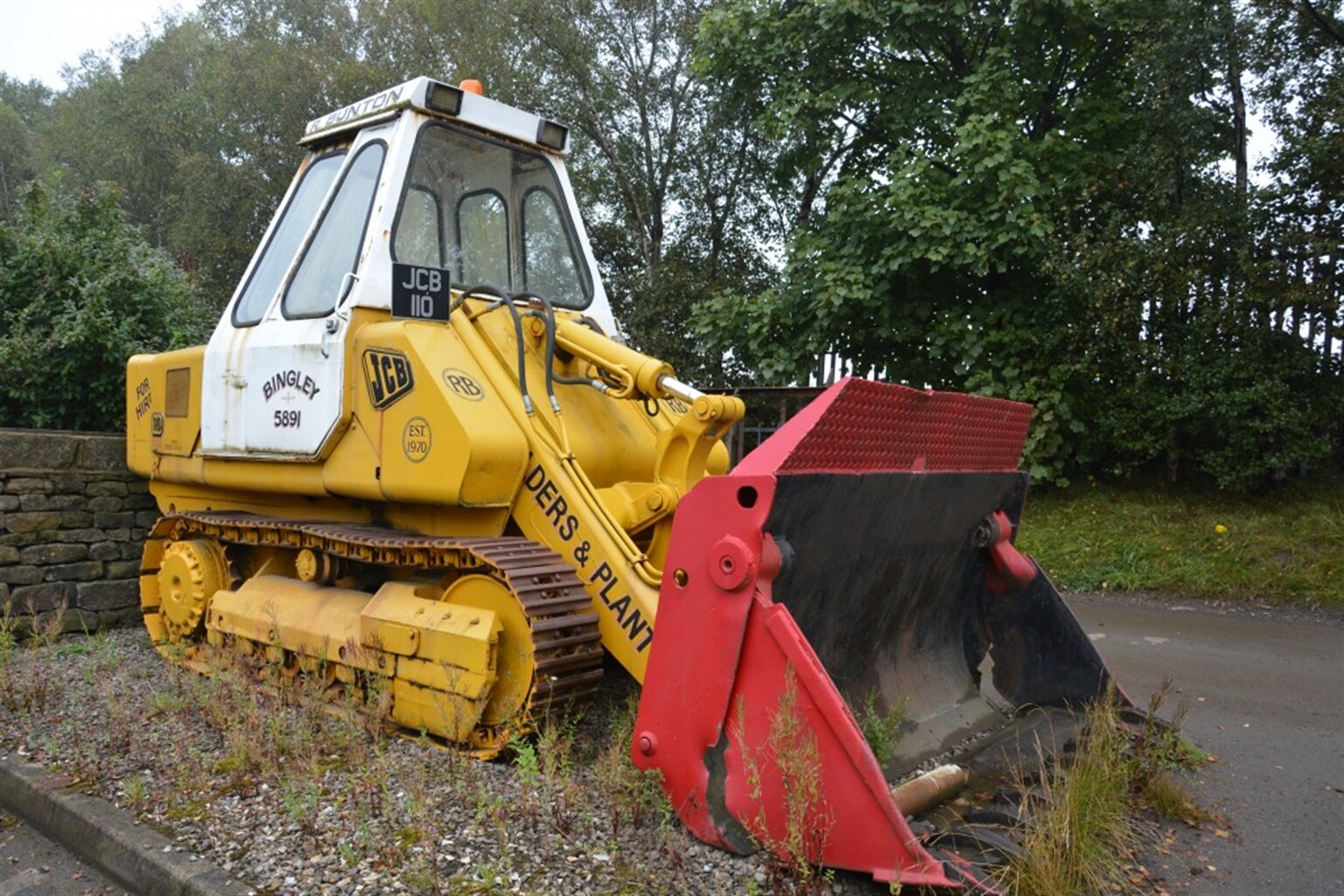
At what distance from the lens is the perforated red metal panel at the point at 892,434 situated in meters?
3.36

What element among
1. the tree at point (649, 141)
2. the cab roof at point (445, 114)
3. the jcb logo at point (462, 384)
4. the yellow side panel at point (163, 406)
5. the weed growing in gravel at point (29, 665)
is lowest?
the weed growing in gravel at point (29, 665)

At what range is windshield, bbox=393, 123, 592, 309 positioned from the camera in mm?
5195

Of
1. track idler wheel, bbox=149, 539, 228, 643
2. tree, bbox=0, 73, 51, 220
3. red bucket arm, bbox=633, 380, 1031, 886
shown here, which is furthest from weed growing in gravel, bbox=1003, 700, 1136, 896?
tree, bbox=0, 73, 51, 220

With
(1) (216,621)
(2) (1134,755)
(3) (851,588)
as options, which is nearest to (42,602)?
(1) (216,621)

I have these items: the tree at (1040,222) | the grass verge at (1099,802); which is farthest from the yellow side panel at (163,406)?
the tree at (1040,222)

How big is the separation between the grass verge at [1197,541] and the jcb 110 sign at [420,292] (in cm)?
670

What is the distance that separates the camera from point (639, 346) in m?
16.8

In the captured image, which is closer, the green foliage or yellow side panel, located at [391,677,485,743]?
yellow side panel, located at [391,677,485,743]

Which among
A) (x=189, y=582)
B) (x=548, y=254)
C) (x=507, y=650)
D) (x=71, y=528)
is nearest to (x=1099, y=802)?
(x=507, y=650)

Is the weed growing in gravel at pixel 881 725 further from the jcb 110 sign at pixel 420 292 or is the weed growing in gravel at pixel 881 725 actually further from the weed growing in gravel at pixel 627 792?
the jcb 110 sign at pixel 420 292

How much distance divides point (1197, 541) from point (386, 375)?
7.66m

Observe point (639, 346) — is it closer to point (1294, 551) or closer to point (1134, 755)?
point (1294, 551)

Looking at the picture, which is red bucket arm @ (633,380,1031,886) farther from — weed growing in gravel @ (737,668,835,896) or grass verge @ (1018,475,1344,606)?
grass verge @ (1018,475,1344,606)

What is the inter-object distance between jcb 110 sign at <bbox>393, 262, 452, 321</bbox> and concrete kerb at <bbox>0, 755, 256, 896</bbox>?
2.15m
